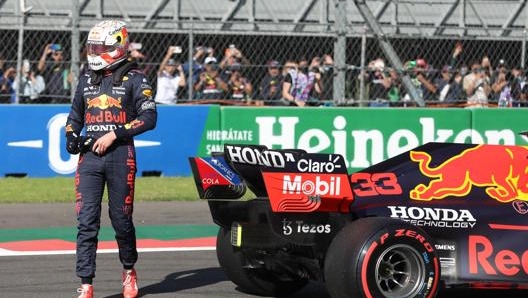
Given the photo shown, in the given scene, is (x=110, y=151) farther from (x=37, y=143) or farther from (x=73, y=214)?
(x=37, y=143)

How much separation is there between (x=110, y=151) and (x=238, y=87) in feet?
29.2

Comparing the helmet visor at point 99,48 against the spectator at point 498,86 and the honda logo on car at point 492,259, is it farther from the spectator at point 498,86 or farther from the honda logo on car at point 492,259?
the spectator at point 498,86

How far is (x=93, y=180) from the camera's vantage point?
275 inches

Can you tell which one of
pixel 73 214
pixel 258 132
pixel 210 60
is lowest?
pixel 73 214

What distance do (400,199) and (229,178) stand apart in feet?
3.53

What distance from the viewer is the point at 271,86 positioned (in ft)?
52.4

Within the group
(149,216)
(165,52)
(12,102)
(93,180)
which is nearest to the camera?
(93,180)

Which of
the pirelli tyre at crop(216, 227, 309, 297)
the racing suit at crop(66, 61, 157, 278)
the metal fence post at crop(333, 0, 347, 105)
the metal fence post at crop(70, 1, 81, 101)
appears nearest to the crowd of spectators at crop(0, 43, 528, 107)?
the metal fence post at crop(333, 0, 347, 105)

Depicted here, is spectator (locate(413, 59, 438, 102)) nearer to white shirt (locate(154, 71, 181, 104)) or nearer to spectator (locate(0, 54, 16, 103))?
white shirt (locate(154, 71, 181, 104))

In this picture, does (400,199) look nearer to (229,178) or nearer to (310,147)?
(229,178)

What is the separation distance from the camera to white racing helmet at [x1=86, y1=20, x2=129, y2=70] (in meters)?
7.02

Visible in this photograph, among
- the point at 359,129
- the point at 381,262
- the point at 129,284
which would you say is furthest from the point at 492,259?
the point at 359,129

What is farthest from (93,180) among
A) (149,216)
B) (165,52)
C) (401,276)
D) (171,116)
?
(165,52)

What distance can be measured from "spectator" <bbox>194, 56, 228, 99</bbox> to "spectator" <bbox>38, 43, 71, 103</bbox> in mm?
1859
